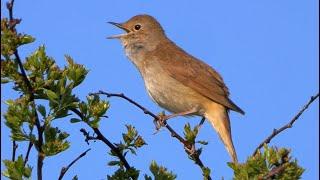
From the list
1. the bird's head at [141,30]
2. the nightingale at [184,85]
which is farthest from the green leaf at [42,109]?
the bird's head at [141,30]

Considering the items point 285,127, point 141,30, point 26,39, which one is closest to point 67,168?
point 26,39

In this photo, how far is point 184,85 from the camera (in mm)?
7105

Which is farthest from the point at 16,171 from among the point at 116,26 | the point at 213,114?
the point at 116,26

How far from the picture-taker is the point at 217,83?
23.4 feet

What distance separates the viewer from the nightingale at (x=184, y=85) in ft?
22.1

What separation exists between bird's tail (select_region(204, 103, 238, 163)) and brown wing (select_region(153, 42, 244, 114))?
10 centimetres

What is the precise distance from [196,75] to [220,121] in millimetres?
817

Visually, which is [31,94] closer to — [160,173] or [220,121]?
[160,173]

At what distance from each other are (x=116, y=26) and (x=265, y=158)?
506cm

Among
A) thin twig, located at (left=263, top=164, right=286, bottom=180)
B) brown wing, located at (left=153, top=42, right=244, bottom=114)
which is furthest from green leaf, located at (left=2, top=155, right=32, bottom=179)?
brown wing, located at (left=153, top=42, right=244, bottom=114)

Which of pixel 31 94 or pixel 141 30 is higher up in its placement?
pixel 141 30

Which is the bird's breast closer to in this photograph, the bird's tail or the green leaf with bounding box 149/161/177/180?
the bird's tail

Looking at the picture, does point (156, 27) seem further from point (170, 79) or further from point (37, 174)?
point (37, 174)

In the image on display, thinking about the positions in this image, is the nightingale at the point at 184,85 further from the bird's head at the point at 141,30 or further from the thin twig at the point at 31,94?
the thin twig at the point at 31,94
